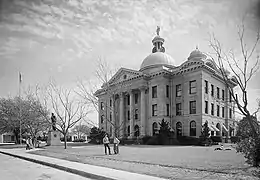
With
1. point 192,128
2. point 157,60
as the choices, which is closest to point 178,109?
point 192,128

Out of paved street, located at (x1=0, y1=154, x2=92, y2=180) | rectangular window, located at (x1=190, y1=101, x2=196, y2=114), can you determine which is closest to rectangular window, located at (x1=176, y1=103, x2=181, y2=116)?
rectangular window, located at (x1=190, y1=101, x2=196, y2=114)

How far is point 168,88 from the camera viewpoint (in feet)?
170

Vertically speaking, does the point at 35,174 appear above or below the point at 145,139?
above

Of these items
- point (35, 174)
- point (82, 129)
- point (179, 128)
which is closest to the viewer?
point (35, 174)

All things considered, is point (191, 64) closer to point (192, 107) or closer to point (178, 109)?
point (192, 107)

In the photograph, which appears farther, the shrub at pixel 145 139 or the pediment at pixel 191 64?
the shrub at pixel 145 139

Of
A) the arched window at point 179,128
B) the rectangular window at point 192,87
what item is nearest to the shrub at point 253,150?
the rectangular window at point 192,87

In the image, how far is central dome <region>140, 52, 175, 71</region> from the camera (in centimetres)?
5878

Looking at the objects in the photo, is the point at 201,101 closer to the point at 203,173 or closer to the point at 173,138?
the point at 173,138

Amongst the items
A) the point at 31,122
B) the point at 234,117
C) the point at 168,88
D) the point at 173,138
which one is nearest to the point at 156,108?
the point at 168,88

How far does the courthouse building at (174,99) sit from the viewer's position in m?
46.6

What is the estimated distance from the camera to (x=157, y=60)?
2323 inches

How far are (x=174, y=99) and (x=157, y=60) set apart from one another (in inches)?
Result: 465

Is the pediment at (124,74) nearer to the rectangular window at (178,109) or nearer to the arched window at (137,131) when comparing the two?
the arched window at (137,131)
